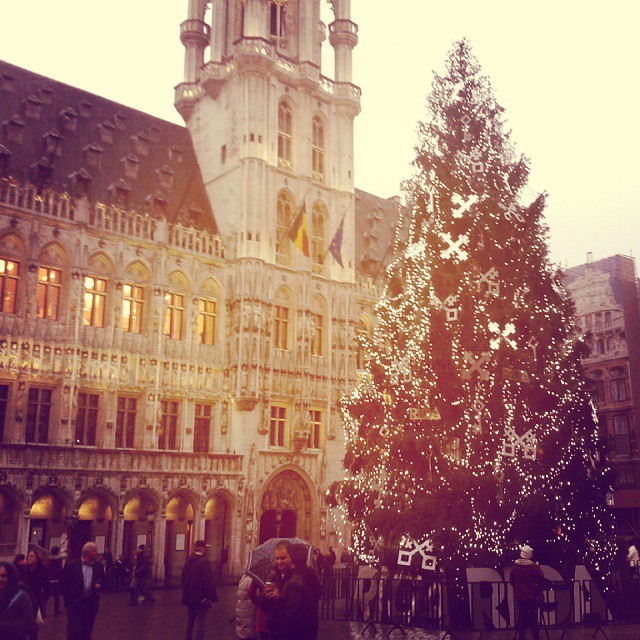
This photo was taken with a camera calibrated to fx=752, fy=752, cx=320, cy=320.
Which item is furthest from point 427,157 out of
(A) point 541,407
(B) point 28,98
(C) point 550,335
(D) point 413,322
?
(B) point 28,98

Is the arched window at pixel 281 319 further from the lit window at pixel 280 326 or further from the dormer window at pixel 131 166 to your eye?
the dormer window at pixel 131 166

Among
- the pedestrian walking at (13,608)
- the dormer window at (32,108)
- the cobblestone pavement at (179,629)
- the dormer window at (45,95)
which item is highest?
the dormer window at (45,95)

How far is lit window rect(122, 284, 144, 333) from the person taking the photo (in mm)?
30031

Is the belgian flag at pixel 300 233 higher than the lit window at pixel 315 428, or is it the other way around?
the belgian flag at pixel 300 233

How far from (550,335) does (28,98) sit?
24.5 metres

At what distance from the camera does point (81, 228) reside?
2888 centimetres

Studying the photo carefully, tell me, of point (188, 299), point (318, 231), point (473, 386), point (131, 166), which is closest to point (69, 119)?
point (131, 166)

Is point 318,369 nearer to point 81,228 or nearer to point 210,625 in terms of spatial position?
point 81,228

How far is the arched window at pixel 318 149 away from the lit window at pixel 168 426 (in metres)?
13.7

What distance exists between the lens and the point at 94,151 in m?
32.5

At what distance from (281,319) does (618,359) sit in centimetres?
2303

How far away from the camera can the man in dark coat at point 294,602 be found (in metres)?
6.80

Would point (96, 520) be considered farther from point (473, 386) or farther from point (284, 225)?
point (473, 386)

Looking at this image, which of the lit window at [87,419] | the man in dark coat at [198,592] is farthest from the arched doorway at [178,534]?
the man in dark coat at [198,592]
